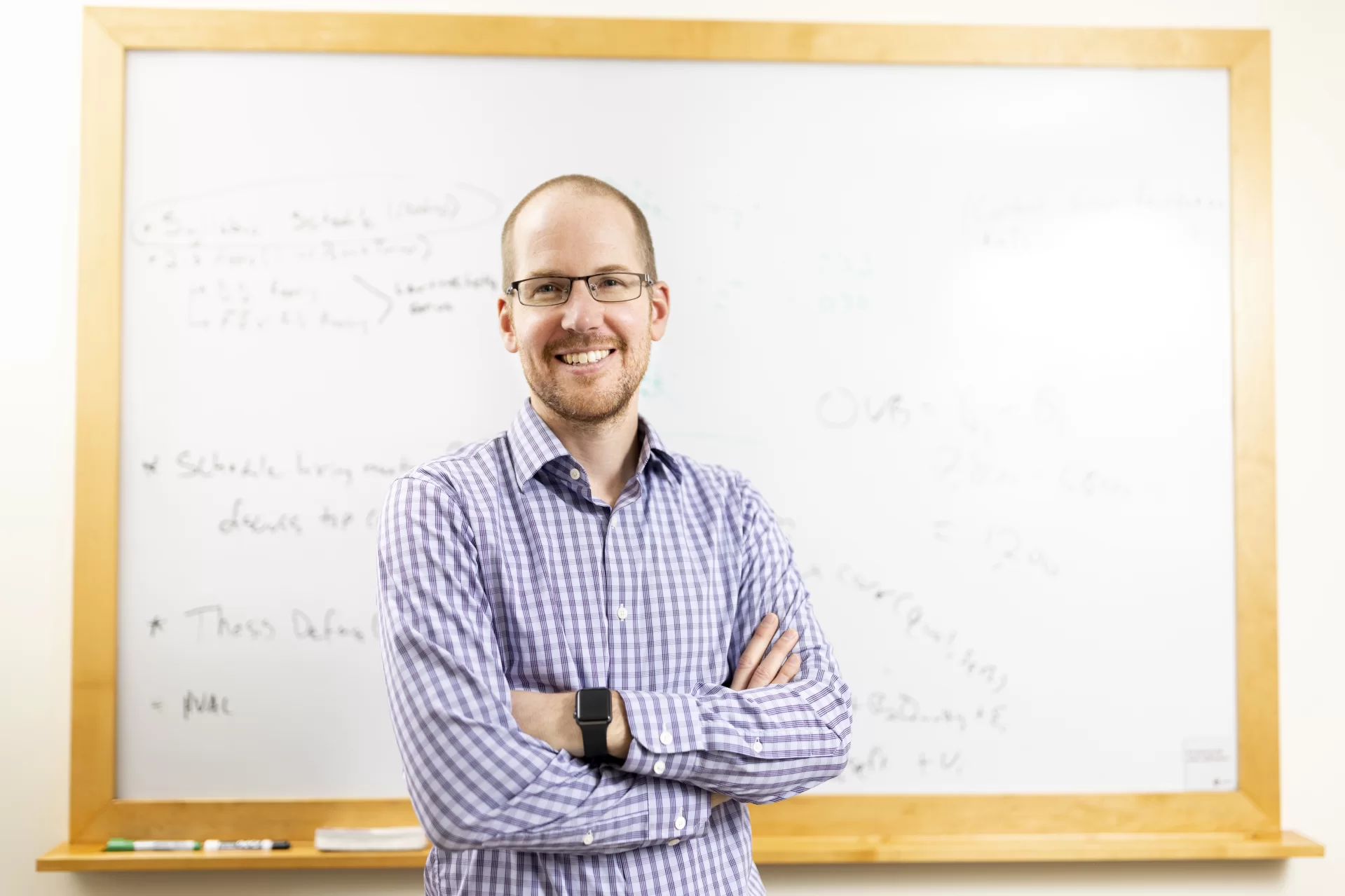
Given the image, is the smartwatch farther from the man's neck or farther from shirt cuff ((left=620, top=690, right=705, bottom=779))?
the man's neck

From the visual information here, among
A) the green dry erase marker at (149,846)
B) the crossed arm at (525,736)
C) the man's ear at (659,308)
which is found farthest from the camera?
the green dry erase marker at (149,846)

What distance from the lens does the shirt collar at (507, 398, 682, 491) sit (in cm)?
130

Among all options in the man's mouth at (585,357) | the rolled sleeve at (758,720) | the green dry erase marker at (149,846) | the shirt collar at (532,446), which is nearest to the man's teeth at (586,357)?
the man's mouth at (585,357)

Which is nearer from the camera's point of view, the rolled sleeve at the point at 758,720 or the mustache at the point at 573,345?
the rolled sleeve at the point at 758,720

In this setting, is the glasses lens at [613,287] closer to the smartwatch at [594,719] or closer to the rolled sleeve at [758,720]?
the rolled sleeve at [758,720]

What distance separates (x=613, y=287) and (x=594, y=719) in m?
0.61

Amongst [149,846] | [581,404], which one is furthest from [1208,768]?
[149,846]

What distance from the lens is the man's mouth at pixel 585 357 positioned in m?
1.28

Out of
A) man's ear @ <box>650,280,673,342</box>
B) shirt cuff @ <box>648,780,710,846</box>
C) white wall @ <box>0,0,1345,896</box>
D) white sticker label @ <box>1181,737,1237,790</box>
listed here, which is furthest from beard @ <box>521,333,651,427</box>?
white sticker label @ <box>1181,737,1237,790</box>

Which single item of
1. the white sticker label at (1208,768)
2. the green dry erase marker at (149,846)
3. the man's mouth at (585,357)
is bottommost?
the green dry erase marker at (149,846)

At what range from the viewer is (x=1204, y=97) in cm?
196

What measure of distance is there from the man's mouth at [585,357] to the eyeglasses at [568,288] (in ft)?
0.25

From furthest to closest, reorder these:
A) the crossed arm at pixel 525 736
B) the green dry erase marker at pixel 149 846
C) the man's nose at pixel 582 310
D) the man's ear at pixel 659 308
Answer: the green dry erase marker at pixel 149 846 → the man's ear at pixel 659 308 → the man's nose at pixel 582 310 → the crossed arm at pixel 525 736

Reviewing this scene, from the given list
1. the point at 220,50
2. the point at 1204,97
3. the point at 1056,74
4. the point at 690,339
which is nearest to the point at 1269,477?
the point at 1204,97
